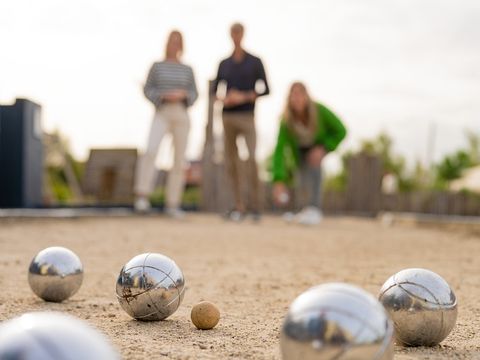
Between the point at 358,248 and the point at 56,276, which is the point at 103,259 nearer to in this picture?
the point at 56,276

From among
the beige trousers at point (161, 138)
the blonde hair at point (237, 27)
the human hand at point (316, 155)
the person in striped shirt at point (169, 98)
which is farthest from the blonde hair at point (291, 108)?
the beige trousers at point (161, 138)

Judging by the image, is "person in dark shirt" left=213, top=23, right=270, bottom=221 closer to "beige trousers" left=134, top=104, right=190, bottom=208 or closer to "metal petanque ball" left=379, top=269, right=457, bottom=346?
"beige trousers" left=134, top=104, right=190, bottom=208

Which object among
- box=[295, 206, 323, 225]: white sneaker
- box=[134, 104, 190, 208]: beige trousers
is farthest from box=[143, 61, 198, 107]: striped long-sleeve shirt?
box=[295, 206, 323, 225]: white sneaker

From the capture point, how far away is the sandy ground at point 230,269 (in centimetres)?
240

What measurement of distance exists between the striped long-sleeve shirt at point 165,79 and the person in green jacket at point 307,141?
4.71 ft

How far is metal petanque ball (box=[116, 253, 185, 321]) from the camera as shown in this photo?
265 centimetres

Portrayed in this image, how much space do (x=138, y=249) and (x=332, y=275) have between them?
1.94m

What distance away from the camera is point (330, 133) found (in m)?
8.96

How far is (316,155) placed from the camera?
28.5 ft

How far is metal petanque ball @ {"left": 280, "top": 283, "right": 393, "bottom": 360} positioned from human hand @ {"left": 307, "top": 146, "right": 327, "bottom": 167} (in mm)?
7035

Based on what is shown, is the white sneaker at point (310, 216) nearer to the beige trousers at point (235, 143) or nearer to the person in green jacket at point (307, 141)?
the person in green jacket at point (307, 141)

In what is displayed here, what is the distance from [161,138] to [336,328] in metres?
7.10

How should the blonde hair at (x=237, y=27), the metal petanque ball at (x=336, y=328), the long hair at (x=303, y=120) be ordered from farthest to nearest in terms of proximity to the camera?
the long hair at (x=303, y=120) < the blonde hair at (x=237, y=27) < the metal petanque ball at (x=336, y=328)

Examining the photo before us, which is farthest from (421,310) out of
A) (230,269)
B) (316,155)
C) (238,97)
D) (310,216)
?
(310,216)
